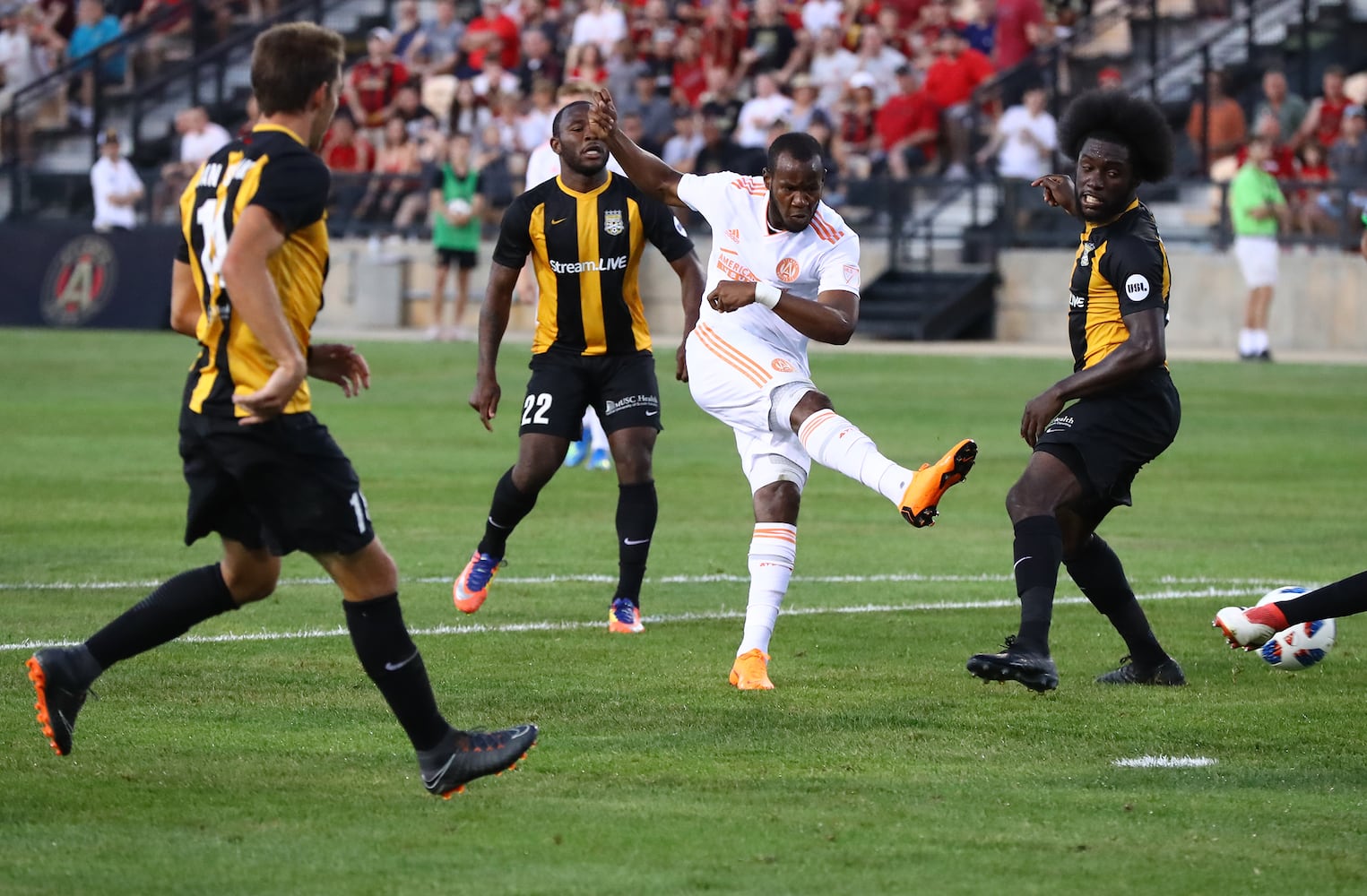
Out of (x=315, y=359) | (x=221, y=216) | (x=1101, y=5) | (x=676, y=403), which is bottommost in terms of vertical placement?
(x=676, y=403)

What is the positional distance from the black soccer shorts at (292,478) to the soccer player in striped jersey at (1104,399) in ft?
7.97

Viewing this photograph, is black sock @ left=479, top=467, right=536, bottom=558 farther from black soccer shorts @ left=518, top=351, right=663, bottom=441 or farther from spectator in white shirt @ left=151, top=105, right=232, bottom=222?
spectator in white shirt @ left=151, top=105, right=232, bottom=222

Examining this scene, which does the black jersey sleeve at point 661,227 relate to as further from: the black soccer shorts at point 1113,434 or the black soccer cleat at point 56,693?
the black soccer cleat at point 56,693

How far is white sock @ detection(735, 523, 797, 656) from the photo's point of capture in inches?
300

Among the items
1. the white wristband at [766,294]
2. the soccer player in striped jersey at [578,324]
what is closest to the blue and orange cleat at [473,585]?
the soccer player in striped jersey at [578,324]

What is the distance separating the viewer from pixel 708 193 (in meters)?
8.04

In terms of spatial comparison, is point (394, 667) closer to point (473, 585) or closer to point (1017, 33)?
point (473, 585)

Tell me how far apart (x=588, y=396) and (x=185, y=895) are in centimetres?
491

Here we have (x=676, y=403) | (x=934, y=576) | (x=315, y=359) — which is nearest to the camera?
(x=315, y=359)

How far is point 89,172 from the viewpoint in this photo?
1209 inches

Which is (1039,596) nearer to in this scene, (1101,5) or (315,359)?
(315,359)

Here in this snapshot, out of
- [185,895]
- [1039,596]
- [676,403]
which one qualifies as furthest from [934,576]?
[676,403]

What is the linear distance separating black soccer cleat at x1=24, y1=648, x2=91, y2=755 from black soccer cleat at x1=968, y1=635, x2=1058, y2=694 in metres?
2.74

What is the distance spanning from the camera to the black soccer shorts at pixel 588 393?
9414mm
